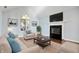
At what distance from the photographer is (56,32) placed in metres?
1.86

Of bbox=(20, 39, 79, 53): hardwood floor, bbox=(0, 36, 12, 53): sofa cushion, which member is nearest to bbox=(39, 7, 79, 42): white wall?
bbox=(20, 39, 79, 53): hardwood floor

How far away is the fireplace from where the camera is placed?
1.81m

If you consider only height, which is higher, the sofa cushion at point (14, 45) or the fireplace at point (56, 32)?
the fireplace at point (56, 32)

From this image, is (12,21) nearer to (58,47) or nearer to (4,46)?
(4,46)

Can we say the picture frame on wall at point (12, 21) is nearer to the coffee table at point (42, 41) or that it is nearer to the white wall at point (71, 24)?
the coffee table at point (42, 41)

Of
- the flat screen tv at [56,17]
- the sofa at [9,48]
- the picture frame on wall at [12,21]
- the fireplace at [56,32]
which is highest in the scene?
the flat screen tv at [56,17]

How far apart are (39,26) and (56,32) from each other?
1.03ft

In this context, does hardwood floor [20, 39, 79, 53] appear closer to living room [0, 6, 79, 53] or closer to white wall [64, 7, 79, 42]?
living room [0, 6, 79, 53]

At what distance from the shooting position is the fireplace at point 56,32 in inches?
71.2

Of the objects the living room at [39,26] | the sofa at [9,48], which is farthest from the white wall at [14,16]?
the sofa at [9,48]

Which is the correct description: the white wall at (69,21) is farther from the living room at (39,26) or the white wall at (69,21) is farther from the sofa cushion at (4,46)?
the sofa cushion at (4,46)
